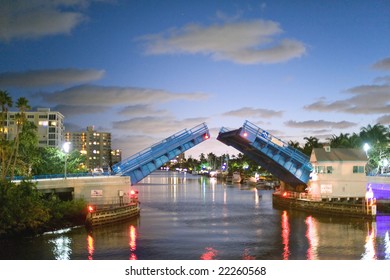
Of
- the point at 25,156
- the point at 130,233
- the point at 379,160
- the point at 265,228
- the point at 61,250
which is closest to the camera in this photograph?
the point at 61,250

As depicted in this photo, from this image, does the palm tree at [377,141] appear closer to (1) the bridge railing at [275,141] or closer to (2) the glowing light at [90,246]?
A: (1) the bridge railing at [275,141]

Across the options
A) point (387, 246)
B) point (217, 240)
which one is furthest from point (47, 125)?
point (387, 246)

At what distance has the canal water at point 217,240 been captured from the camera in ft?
82.1

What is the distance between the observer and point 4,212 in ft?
97.3

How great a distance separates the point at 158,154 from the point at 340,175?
16119 mm

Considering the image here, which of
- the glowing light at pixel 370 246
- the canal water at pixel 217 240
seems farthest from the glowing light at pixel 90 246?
the glowing light at pixel 370 246

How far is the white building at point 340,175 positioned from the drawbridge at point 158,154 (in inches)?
415

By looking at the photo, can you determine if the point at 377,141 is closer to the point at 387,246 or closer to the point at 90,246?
the point at 387,246

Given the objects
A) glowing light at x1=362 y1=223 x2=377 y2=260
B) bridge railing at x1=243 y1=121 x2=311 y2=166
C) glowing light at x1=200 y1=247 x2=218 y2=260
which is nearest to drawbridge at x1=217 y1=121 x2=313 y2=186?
bridge railing at x1=243 y1=121 x2=311 y2=166

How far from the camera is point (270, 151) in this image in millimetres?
43062

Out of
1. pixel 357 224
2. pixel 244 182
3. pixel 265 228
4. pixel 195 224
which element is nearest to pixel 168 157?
pixel 195 224

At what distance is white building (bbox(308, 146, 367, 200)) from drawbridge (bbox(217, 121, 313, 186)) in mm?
1257
